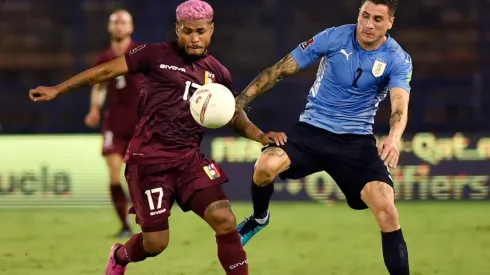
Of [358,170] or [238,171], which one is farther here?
[238,171]

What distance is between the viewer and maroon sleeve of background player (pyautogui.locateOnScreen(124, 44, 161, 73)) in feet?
21.7

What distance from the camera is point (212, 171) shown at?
263 inches

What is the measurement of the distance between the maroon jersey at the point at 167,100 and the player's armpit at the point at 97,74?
58mm

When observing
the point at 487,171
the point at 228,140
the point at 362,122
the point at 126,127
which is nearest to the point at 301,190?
the point at 228,140

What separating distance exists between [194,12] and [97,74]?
26.9 inches

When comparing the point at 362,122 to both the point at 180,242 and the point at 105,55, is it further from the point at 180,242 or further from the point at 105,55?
the point at 105,55

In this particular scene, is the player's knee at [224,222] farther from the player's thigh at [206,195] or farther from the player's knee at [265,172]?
the player's knee at [265,172]

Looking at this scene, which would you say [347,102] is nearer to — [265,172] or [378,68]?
[378,68]

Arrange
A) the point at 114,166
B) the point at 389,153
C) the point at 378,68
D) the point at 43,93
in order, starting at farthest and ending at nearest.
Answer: the point at 114,166
the point at 378,68
the point at 43,93
the point at 389,153

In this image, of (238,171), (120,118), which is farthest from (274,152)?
(238,171)

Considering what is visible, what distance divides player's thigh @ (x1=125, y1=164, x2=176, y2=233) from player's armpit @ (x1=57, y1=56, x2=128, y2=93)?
1.92ft

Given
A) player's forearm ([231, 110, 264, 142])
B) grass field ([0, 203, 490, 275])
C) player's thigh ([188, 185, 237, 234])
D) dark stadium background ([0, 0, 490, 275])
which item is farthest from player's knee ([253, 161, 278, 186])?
dark stadium background ([0, 0, 490, 275])

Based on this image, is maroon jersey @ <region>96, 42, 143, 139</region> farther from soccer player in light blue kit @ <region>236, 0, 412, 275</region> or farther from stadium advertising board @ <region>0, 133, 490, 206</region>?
soccer player in light blue kit @ <region>236, 0, 412, 275</region>

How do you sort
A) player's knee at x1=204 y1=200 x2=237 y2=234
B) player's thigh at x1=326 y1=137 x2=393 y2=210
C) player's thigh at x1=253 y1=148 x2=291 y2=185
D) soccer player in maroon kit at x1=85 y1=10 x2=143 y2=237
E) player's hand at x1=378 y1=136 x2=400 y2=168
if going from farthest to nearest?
soccer player in maroon kit at x1=85 y1=10 x2=143 y2=237 < player's thigh at x1=253 y1=148 x2=291 y2=185 < player's thigh at x1=326 y1=137 x2=393 y2=210 < player's knee at x1=204 y1=200 x2=237 y2=234 < player's hand at x1=378 y1=136 x2=400 y2=168
